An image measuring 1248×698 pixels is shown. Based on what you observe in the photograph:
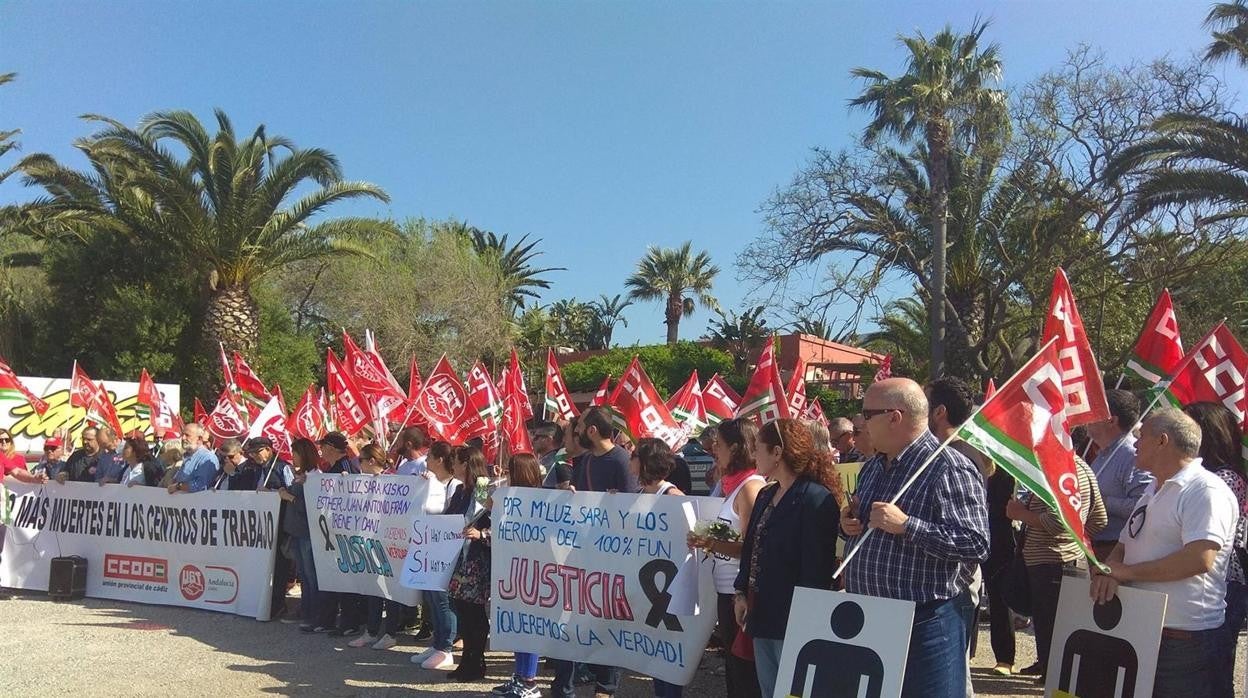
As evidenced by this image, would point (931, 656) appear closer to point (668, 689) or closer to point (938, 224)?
point (668, 689)

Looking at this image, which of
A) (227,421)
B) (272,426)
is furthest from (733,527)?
(227,421)

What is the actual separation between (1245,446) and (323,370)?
115ft

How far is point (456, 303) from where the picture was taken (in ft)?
123

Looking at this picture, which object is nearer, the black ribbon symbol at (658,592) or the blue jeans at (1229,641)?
the blue jeans at (1229,641)

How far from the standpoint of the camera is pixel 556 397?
13969mm

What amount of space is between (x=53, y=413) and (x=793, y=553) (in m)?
17.3

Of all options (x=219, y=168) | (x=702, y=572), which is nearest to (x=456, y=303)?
(x=219, y=168)

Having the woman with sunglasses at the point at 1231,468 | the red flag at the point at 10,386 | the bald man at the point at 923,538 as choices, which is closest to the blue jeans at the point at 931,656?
the bald man at the point at 923,538

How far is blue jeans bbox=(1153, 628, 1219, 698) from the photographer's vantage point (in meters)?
4.39

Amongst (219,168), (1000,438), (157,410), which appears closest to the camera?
(1000,438)

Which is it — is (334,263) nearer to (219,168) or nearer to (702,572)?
(219,168)

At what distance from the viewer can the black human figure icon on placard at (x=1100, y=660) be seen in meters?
4.45

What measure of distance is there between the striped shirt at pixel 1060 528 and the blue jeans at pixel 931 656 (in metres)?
1.15

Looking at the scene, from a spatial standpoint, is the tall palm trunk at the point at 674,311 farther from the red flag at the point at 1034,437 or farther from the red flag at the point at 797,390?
the red flag at the point at 1034,437
